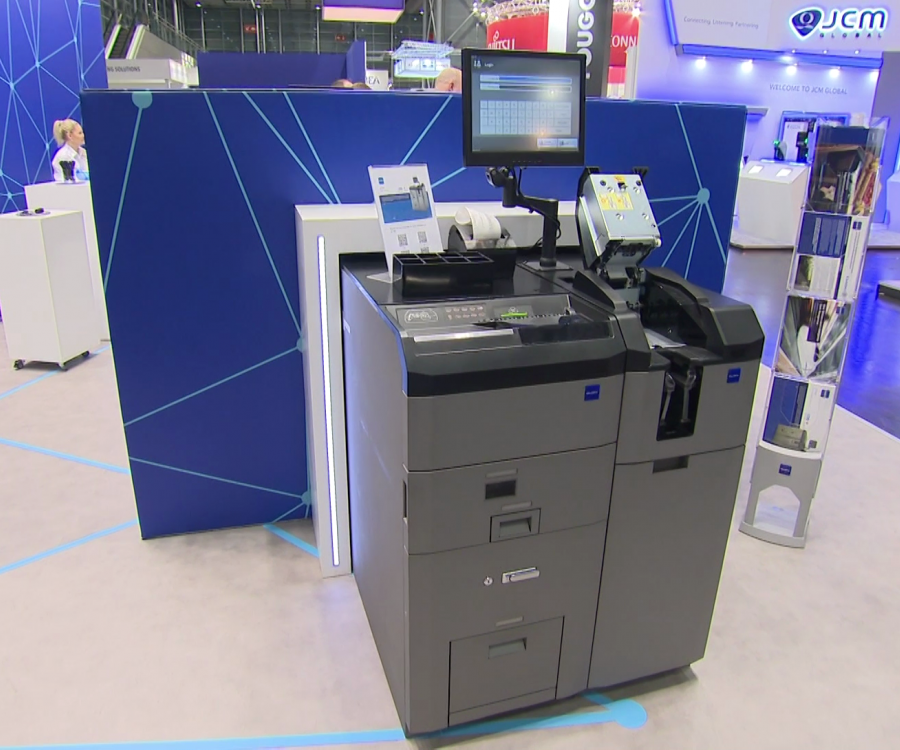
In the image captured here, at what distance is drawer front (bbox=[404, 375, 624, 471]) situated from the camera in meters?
1.43

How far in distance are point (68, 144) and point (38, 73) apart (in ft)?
3.15

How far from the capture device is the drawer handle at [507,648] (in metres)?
1.69

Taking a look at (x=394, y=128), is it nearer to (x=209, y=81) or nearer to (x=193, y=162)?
(x=193, y=162)

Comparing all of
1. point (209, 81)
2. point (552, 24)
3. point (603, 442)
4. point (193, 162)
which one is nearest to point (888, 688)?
point (603, 442)

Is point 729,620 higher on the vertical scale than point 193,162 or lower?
lower

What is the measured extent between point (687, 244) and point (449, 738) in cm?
199

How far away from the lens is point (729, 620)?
7.25ft

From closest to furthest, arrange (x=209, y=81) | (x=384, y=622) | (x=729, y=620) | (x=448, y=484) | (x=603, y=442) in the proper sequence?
(x=448, y=484), (x=603, y=442), (x=384, y=622), (x=729, y=620), (x=209, y=81)

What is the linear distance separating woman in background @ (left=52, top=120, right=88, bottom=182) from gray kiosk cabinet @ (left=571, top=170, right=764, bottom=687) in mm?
4526

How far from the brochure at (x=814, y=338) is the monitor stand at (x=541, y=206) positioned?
1079 mm

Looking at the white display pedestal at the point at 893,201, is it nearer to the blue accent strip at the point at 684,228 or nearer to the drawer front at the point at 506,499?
the blue accent strip at the point at 684,228

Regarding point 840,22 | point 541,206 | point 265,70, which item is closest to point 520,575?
Answer: point 541,206

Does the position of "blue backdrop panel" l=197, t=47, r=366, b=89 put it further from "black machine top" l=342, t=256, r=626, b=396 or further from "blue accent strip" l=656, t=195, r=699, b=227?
"black machine top" l=342, t=256, r=626, b=396

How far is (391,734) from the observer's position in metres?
1.75
